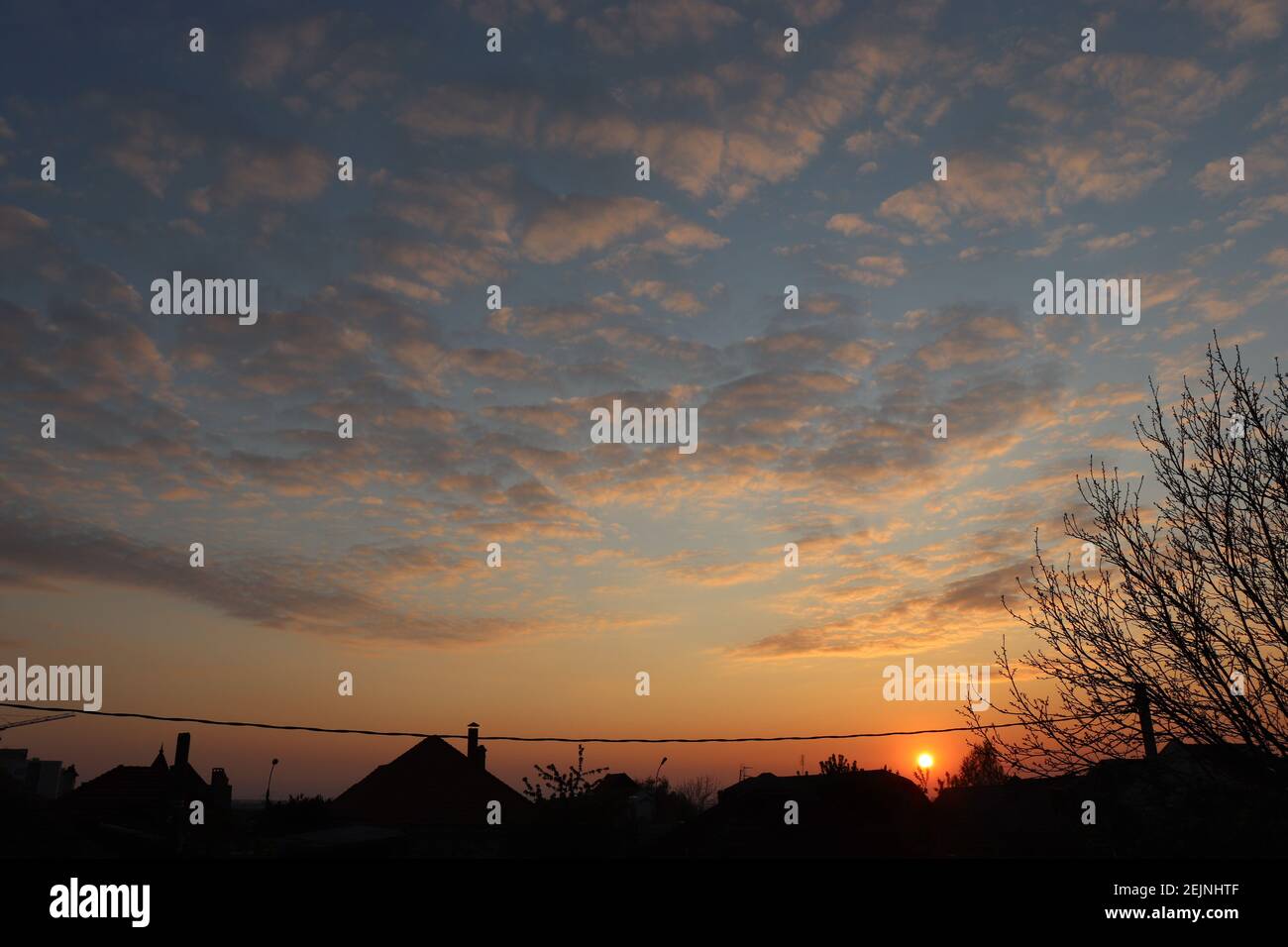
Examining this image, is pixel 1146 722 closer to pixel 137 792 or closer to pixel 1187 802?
pixel 1187 802

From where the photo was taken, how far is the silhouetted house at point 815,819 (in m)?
35.6

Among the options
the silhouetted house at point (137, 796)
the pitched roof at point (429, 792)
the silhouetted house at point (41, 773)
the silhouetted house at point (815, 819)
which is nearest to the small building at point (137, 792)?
the silhouetted house at point (137, 796)

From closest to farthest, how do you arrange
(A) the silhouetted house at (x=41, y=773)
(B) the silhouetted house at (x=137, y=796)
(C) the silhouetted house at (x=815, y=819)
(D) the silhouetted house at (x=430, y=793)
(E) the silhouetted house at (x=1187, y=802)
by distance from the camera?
(E) the silhouetted house at (x=1187, y=802) < (C) the silhouetted house at (x=815, y=819) < (D) the silhouetted house at (x=430, y=793) < (B) the silhouetted house at (x=137, y=796) < (A) the silhouetted house at (x=41, y=773)

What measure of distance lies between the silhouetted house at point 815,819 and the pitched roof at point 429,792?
9.14 m

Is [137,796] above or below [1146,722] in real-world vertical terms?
below

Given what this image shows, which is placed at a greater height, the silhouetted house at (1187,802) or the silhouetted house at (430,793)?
the silhouetted house at (1187,802)

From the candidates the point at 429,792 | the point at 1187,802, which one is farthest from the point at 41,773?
the point at 1187,802

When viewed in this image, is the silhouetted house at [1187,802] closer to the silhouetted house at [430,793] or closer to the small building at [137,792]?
the silhouetted house at [430,793]

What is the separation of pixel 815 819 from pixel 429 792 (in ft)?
63.3

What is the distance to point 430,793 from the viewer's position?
4181 centimetres

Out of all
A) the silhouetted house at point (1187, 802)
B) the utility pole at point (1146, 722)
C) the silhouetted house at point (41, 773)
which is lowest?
the silhouetted house at point (41, 773)
